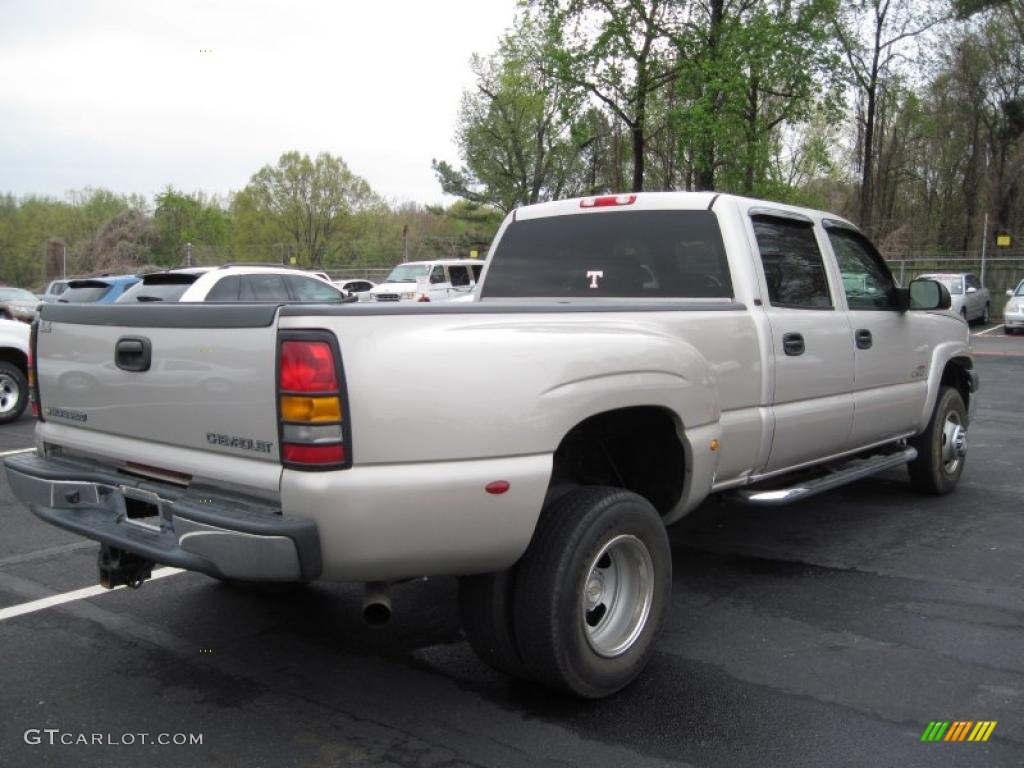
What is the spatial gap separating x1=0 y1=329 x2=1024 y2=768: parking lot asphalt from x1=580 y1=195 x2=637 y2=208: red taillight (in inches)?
82.2

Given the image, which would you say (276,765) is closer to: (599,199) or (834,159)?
(599,199)

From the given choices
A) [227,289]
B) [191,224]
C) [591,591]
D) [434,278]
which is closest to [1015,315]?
[434,278]

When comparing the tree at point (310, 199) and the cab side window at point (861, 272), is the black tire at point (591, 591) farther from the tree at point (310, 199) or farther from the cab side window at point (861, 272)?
the tree at point (310, 199)

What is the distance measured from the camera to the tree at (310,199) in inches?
2459

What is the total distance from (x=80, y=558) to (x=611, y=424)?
11.3ft

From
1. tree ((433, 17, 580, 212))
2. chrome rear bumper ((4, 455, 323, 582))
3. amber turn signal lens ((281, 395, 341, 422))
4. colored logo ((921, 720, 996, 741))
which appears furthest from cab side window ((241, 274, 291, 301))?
tree ((433, 17, 580, 212))

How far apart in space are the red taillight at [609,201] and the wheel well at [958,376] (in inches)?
125

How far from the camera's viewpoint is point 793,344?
4.60m

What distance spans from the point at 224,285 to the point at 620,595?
1037 centimetres

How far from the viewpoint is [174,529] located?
304 cm

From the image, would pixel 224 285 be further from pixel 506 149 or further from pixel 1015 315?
pixel 506 149

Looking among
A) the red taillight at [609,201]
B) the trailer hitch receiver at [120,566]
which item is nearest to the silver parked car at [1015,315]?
the red taillight at [609,201]

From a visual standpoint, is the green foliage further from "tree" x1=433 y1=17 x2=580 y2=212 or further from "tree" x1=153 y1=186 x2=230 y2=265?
"tree" x1=433 y1=17 x2=580 y2=212

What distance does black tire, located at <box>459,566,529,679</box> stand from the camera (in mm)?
3207
